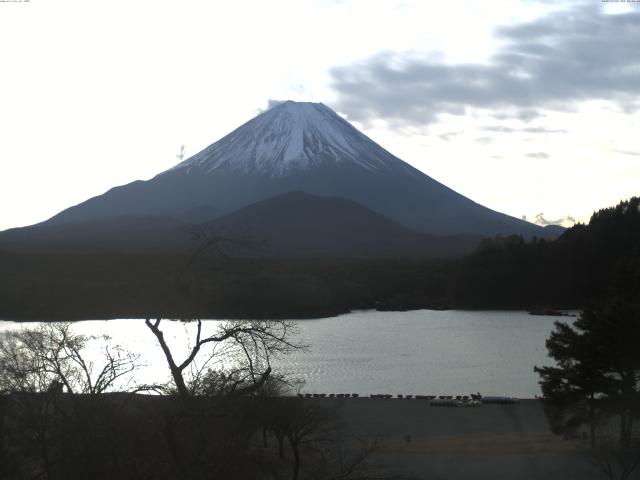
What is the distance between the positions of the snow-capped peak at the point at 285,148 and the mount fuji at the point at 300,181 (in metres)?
0.15

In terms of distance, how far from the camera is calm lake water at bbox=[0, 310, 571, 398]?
73.7ft

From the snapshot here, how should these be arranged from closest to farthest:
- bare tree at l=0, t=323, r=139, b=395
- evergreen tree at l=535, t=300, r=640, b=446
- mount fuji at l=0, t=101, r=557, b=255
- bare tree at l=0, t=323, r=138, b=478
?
1. bare tree at l=0, t=323, r=138, b=478
2. bare tree at l=0, t=323, r=139, b=395
3. evergreen tree at l=535, t=300, r=640, b=446
4. mount fuji at l=0, t=101, r=557, b=255

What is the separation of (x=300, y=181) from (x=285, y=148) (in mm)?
6455

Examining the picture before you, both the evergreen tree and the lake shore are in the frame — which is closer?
the lake shore

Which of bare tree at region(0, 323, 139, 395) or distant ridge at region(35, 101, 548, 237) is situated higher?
distant ridge at region(35, 101, 548, 237)

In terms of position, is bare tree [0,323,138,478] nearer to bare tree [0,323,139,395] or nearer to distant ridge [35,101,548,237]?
bare tree [0,323,139,395]

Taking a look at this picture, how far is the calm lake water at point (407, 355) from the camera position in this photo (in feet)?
73.7

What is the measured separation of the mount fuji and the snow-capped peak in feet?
0.49

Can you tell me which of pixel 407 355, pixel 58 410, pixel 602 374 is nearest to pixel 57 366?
pixel 58 410

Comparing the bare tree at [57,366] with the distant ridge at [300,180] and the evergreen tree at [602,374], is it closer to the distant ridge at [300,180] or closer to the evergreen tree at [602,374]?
the evergreen tree at [602,374]

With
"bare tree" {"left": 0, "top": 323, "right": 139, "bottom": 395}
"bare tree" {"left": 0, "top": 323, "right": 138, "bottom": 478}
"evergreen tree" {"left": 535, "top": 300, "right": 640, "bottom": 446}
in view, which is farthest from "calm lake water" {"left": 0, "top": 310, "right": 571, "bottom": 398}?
"evergreen tree" {"left": 535, "top": 300, "right": 640, "bottom": 446}

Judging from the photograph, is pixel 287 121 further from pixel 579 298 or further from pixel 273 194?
pixel 579 298

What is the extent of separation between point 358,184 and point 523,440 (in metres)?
114

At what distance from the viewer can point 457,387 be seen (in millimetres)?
22172
